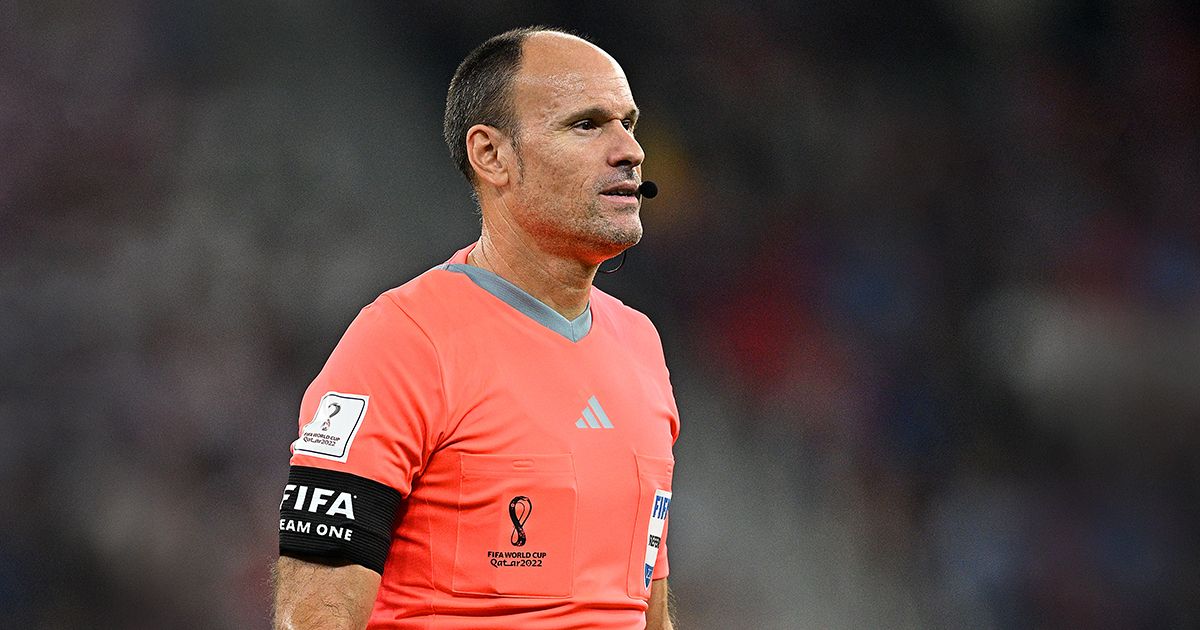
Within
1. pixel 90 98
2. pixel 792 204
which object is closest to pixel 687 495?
pixel 792 204

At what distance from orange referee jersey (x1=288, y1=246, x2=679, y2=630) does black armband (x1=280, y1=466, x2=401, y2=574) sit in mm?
10

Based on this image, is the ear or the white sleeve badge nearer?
the white sleeve badge

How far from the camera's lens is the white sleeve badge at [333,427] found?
151 cm

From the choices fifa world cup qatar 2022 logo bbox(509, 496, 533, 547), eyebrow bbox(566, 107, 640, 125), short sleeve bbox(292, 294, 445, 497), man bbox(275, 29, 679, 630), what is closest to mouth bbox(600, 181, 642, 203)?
man bbox(275, 29, 679, 630)

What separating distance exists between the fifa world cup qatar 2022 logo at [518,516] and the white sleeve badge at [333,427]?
223 mm

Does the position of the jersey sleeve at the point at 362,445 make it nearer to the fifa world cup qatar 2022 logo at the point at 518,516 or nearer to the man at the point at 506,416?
the man at the point at 506,416

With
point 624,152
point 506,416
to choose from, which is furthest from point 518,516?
point 624,152

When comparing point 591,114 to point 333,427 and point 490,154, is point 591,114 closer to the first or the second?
point 490,154

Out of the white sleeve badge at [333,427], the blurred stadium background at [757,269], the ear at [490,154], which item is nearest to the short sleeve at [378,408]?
the white sleeve badge at [333,427]

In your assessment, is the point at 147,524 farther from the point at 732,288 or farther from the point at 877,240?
the point at 877,240

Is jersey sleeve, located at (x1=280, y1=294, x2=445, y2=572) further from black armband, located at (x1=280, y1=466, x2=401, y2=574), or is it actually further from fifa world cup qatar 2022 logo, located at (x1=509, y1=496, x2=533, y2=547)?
fifa world cup qatar 2022 logo, located at (x1=509, y1=496, x2=533, y2=547)

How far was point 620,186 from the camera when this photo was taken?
1.76 meters

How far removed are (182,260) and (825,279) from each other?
6.12 ft

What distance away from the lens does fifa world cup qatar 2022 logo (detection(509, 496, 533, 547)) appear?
158 centimetres
